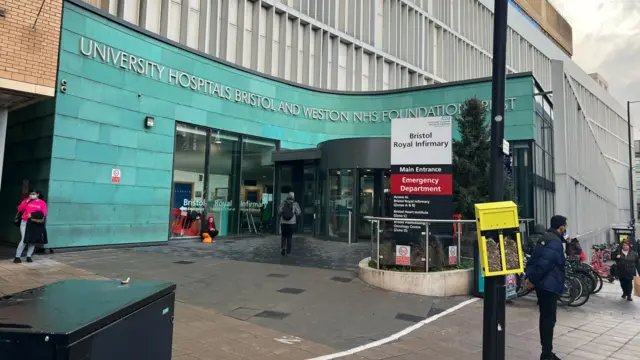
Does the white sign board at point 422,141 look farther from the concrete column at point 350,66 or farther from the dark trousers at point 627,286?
the concrete column at point 350,66

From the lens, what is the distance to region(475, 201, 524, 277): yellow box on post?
394 cm

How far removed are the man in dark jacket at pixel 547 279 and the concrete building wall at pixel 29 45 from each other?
10.3m

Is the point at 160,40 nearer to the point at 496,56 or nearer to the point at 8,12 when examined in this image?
the point at 8,12

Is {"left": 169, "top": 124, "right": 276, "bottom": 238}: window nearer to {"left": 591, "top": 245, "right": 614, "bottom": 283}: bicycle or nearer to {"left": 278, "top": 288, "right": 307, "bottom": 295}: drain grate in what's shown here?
{"left": 278, "top": 288, "right": 307, "bottom": 295}: drain grate

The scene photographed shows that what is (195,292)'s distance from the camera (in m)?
7.55

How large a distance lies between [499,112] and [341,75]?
69.9ft

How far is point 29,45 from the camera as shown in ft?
30.6

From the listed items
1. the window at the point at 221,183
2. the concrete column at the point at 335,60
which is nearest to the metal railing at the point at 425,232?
→ the window at the point at 221,183

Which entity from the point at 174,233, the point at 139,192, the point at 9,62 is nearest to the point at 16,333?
the point at 9,62

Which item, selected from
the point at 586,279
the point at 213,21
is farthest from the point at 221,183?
the point at 586,279

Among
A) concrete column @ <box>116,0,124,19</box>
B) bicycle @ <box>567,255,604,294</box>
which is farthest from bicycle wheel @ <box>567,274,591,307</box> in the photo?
concrete column @ <box>116,0,124,19</box>

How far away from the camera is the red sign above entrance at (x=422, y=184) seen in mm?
8359

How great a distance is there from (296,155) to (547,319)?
13.4 m

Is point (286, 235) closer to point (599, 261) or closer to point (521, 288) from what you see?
point (521, 288)
